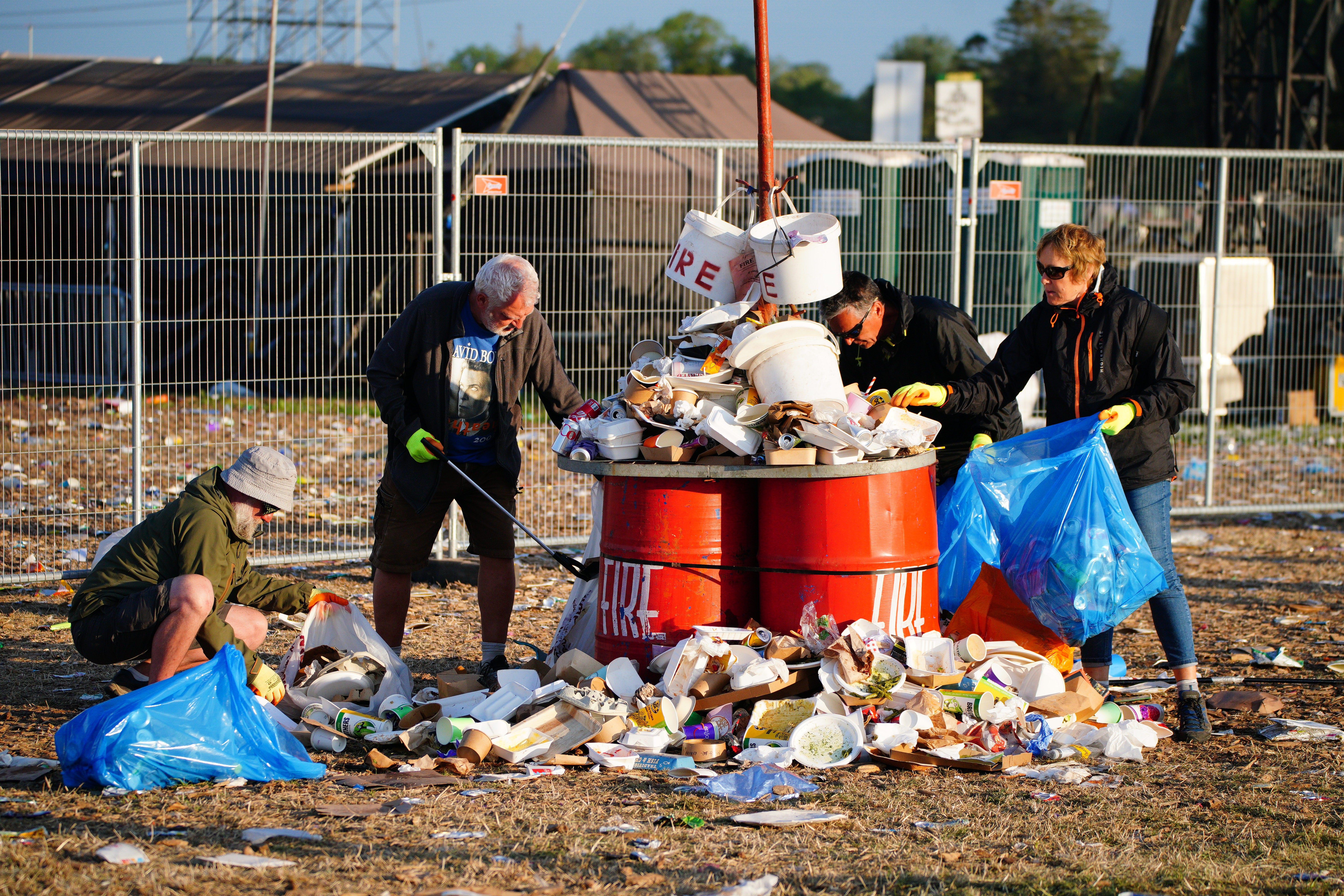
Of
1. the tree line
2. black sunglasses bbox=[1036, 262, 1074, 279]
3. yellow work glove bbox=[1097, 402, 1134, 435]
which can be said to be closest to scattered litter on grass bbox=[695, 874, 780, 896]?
yellow work glove bbox=[1097, 402, 1134, 435]

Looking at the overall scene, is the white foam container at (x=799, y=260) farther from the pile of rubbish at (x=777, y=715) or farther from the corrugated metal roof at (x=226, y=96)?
the corrugated metal roof at (x=226, y=96)

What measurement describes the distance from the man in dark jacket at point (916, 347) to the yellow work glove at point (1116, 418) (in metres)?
0.65

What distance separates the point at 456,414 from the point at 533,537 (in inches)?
22.1

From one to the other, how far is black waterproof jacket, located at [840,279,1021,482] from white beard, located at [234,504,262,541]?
233cm

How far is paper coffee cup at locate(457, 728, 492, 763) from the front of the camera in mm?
3828

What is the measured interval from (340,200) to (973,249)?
13.1 ft

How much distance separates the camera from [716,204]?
23.5 feet

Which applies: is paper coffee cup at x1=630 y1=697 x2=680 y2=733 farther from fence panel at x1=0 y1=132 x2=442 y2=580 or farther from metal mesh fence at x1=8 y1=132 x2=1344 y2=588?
fence panel at x1=0 y1=132 x2=442 y2=580

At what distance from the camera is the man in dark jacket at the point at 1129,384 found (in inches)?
170

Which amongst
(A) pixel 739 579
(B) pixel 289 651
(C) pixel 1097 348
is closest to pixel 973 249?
(C) pixel 1097 348

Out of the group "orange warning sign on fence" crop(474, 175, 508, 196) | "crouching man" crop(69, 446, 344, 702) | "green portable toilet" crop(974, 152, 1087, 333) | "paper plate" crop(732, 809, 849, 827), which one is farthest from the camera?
"green portable toilet" crop(974, 152, 1087, 333)

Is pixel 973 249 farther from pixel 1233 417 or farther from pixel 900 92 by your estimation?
pixel 900 92

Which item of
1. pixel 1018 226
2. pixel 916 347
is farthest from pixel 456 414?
pixel 1018 226

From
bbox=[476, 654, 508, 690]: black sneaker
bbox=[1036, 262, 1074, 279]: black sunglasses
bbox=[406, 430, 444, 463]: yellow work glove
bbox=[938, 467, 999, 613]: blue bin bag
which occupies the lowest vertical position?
bbox=[476, 654, 508, 690]: black sneaker
